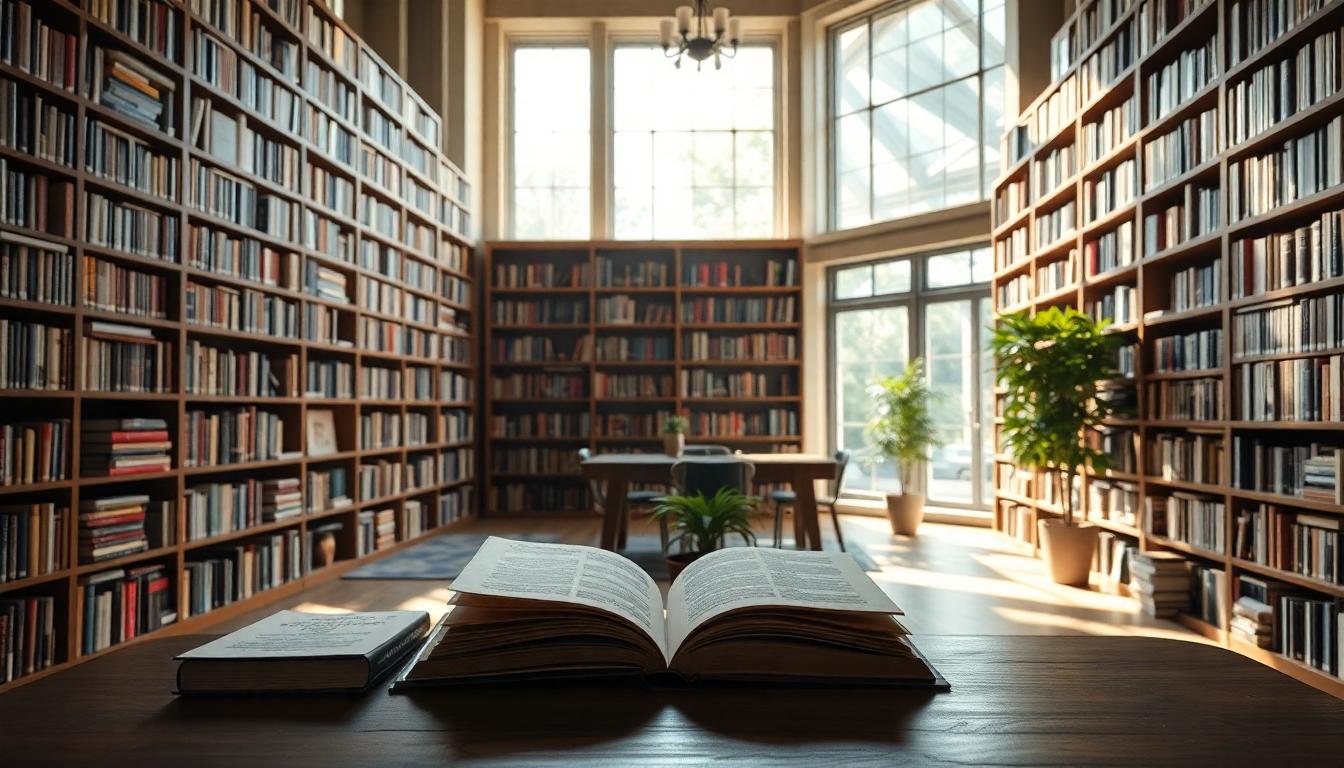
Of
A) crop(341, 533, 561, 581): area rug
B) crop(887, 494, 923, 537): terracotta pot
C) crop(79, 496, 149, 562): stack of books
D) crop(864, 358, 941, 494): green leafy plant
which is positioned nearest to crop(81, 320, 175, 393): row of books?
crop(79, 496, 149, 562): stack of books

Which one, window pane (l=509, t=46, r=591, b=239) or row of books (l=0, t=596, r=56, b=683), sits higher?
window pane (l=509, t=46, r=591, b=239)

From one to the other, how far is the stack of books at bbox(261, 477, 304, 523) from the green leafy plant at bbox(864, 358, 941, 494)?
471cm

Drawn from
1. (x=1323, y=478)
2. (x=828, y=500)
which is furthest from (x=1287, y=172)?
(x=828, y=500)

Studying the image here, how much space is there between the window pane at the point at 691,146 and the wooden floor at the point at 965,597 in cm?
379

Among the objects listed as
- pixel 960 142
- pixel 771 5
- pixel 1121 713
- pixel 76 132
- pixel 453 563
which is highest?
pixel 771 5

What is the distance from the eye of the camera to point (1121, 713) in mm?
820

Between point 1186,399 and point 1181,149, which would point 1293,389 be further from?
point 1181,149

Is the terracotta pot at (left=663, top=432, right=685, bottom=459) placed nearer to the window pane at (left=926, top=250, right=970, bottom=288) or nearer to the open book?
the window pane at (left=926, top=250, right=970, bottom=288)

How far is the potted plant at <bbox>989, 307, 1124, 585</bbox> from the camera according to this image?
4.70 m

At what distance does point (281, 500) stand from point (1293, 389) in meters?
4.87

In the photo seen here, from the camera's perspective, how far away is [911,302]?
8266mm

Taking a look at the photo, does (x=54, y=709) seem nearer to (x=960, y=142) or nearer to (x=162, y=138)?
(x=162, y=138)

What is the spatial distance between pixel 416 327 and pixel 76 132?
3.71 m

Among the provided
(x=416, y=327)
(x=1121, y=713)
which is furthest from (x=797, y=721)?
(x=416, y=327)
